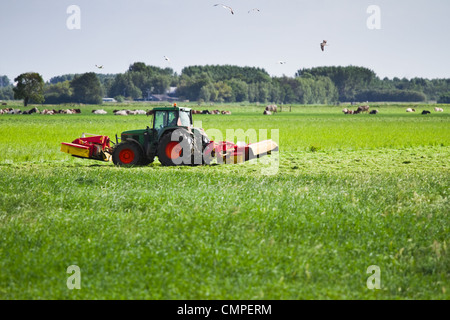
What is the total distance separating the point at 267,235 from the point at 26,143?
23849 mm

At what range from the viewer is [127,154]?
69.5 feet

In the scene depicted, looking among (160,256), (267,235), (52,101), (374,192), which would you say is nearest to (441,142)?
(374,192)

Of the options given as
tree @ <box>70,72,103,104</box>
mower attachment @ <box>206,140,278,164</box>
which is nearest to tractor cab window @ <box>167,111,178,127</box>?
mower attachment @ <box>206,140,278,164</box>

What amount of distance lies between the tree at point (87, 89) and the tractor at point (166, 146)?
15180 cm

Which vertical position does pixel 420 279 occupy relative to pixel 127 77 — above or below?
below

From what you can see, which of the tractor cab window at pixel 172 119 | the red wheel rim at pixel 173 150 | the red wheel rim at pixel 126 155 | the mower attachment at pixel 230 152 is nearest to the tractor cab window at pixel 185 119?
the tractor cab window at pixel 172 119

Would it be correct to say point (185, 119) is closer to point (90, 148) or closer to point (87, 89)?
point (90, 148)

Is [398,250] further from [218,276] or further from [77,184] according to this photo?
Result: [77,184]

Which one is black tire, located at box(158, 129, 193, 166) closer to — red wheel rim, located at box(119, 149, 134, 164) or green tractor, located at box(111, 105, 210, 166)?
green tractor, located at box(111, 105, 210, 166)

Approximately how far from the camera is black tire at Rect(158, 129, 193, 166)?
20.2 m

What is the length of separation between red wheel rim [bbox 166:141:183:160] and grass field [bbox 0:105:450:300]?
12.5 ft

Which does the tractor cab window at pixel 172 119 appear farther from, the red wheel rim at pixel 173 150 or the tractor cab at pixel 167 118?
the red wheel rim at pixel 173 150

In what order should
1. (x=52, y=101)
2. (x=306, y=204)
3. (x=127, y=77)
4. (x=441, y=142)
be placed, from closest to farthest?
(x=306, y=204)
(x=441, y=142)
(x=52, y=101)
(x=127, y=77)

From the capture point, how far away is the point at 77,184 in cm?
1519
